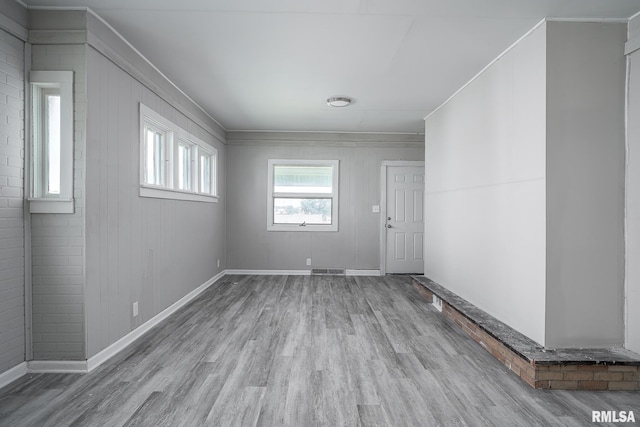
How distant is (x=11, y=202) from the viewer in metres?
2.46

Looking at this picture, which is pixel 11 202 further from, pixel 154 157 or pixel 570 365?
pixel 570 365

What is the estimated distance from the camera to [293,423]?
79.2 inches

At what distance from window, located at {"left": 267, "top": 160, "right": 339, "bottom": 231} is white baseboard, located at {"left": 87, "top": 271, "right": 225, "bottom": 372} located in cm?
225

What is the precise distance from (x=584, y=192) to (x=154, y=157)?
160 inches

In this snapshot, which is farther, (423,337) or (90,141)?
(423,337)

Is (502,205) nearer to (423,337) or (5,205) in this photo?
(423,337)

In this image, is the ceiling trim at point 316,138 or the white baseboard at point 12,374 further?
the ceiling trim at point 316,138

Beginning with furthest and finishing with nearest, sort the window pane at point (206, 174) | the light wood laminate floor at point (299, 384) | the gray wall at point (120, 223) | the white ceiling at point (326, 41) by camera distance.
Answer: the window pane at point (206, 174) → the gray wall at point (120, 223) → the white ceiling at point (326, 41) → the light wood laminate floor at point (299, 384)

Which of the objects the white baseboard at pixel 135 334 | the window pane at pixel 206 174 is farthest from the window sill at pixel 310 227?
the white baseboard at pixel 135 334

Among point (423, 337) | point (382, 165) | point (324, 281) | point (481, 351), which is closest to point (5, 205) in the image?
point (423, 337)

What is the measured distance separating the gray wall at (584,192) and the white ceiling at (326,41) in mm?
452

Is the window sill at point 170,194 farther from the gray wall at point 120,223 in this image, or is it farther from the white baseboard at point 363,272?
the white baseboard at point 363,272

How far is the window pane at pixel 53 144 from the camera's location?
2.65 metres

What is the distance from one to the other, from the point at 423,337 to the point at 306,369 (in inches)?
51.7
